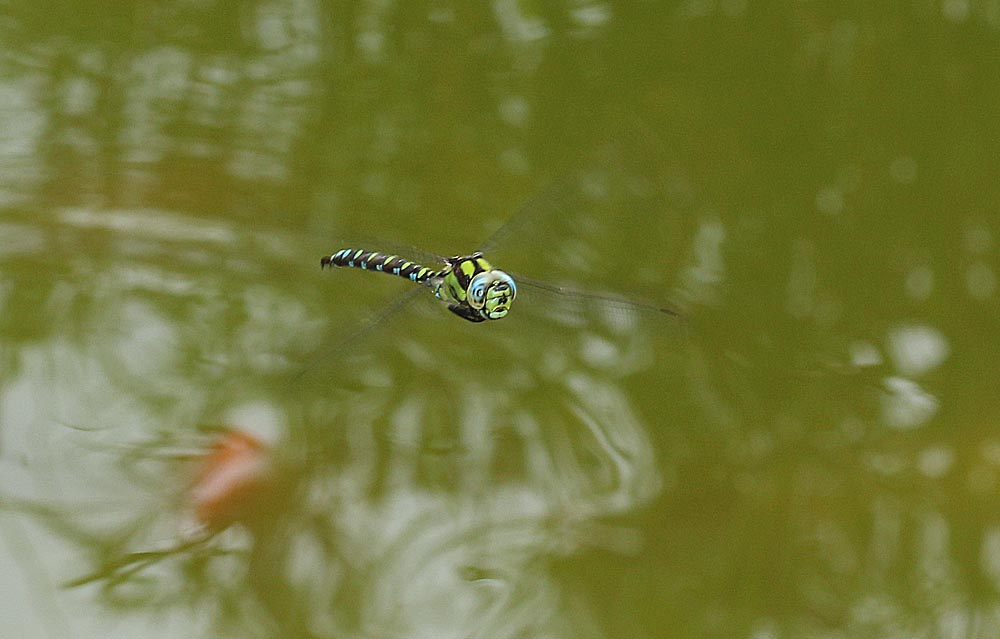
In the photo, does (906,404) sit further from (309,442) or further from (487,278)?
(309,442)

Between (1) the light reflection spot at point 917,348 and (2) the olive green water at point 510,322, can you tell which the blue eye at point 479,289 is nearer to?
(2) the olive green water at point 510,322

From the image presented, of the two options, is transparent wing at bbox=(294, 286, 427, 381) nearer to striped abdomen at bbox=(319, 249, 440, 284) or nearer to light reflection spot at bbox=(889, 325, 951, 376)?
striped abdomen at bbox=(319, 249, 440, 284)

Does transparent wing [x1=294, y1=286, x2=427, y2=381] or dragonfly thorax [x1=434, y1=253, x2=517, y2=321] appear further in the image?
transparent wing [x1=294, y1=286, x2=427, y2=381]

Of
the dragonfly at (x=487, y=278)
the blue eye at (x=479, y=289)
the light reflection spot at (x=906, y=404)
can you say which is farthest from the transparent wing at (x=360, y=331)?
the light reflection spot at (x=906, y=404)

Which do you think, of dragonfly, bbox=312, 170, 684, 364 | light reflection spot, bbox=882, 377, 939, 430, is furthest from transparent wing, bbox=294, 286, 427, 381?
light reflection spot, bbox=882, 377, 939, 430

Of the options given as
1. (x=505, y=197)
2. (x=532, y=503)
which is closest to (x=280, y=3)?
(x=505, y=197)

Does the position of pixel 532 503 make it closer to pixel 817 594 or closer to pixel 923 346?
pixel 817 594
